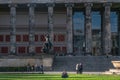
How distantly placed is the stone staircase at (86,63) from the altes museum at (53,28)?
9109mm

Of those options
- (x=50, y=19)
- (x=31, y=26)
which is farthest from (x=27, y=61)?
(x=50, y=19)

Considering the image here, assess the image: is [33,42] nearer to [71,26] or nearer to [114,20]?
[71,26]

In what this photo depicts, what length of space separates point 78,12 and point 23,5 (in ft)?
44.3

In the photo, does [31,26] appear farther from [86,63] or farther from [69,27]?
[86,63]

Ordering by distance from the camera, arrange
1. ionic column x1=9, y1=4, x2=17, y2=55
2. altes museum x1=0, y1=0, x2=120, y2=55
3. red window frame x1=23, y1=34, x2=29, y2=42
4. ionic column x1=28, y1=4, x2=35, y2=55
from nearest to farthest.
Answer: ionic column x1=28, y1=4, x2=35, y2=55 → ionic column x1=9, y1=4, x2=17, y2=55 → altes museum x1=0, y1=0, x2=120, y2=55 → red window frame x1=23, y1=34, x2=29, y2=42

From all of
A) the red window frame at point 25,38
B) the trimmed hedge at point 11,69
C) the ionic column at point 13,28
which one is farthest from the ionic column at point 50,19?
the trimmed hedge at point 11,69

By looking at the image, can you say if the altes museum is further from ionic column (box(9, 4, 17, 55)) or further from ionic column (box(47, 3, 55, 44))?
ionic column (box(47, 3, 55, 44))

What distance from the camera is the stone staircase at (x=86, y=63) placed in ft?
243

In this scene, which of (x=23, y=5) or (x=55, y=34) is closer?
(x=23, y=5)

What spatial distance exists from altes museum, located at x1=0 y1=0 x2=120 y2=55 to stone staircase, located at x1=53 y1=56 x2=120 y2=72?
9.11 m

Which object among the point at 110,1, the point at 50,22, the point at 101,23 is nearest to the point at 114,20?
the point at 101,23

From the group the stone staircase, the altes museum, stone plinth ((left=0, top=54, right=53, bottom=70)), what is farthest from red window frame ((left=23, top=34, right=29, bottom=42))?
stone plinth ((left=0, top=54, right=53, bottom=70))

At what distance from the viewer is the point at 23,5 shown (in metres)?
91.6

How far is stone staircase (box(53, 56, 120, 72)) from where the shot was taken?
74150mm
